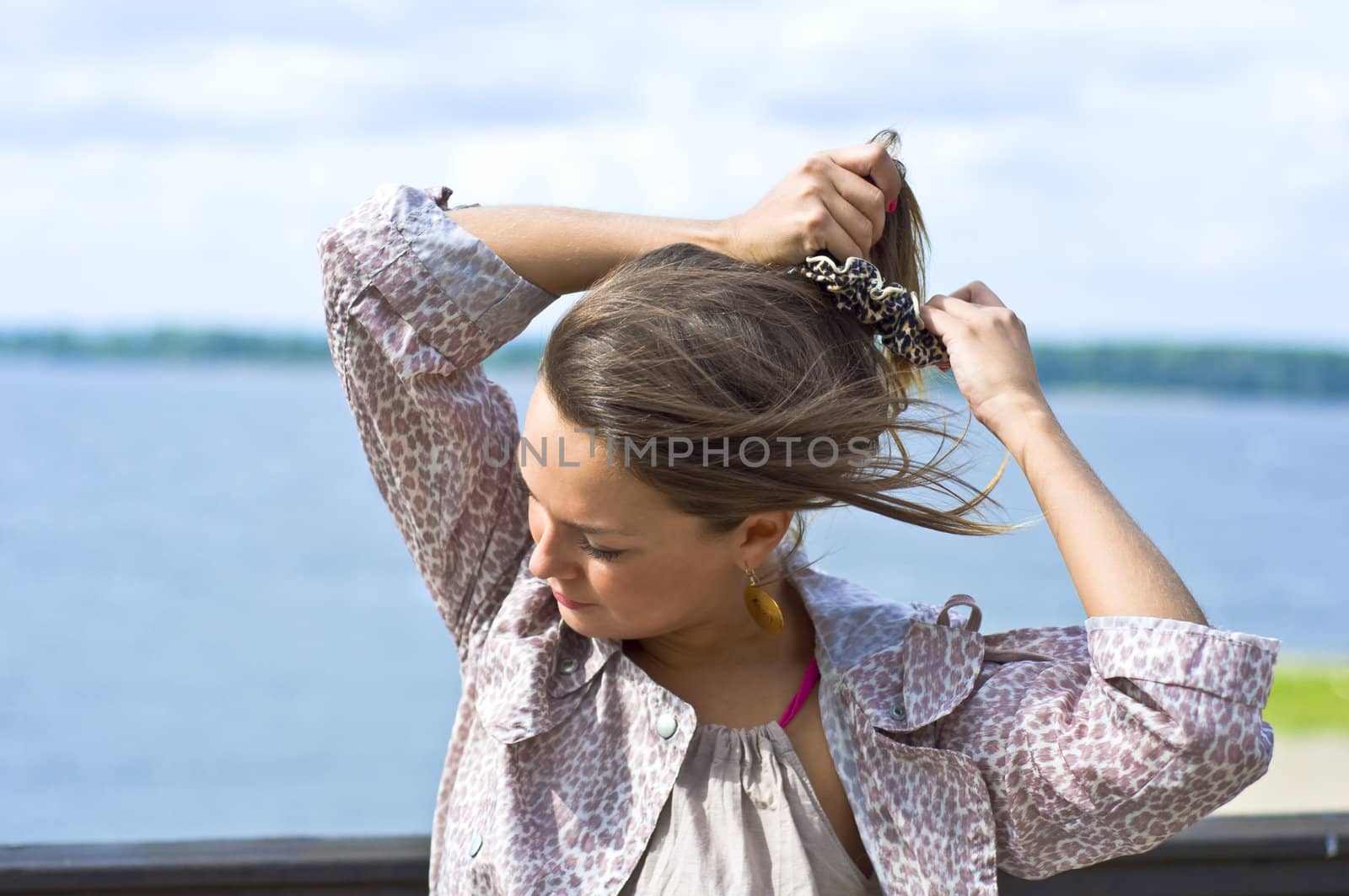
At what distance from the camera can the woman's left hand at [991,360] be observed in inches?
52.3

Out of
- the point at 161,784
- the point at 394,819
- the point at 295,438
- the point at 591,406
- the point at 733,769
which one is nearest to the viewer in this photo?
the point at 591,406

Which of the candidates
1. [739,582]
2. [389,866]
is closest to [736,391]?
[739,582]

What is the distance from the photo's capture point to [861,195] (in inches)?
52.4

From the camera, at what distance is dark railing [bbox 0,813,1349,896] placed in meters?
1.66

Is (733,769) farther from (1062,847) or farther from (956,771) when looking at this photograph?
(1062,847)

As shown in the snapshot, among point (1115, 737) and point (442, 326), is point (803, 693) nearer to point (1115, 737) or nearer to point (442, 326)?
point (1115, 737)

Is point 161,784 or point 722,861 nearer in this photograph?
point 722,861

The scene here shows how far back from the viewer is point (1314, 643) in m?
14.2

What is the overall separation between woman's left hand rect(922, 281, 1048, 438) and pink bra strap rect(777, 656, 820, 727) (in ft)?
1.10

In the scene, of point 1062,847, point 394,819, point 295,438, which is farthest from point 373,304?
point 295,438

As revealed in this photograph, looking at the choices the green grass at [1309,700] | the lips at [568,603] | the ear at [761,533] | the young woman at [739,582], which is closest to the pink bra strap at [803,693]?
the young woman at [739,582]

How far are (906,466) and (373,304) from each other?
0.59m

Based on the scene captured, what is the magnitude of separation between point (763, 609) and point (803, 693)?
10 centimetres

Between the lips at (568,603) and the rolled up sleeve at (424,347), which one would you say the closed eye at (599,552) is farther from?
the rolled up sleeve at (424,347)
